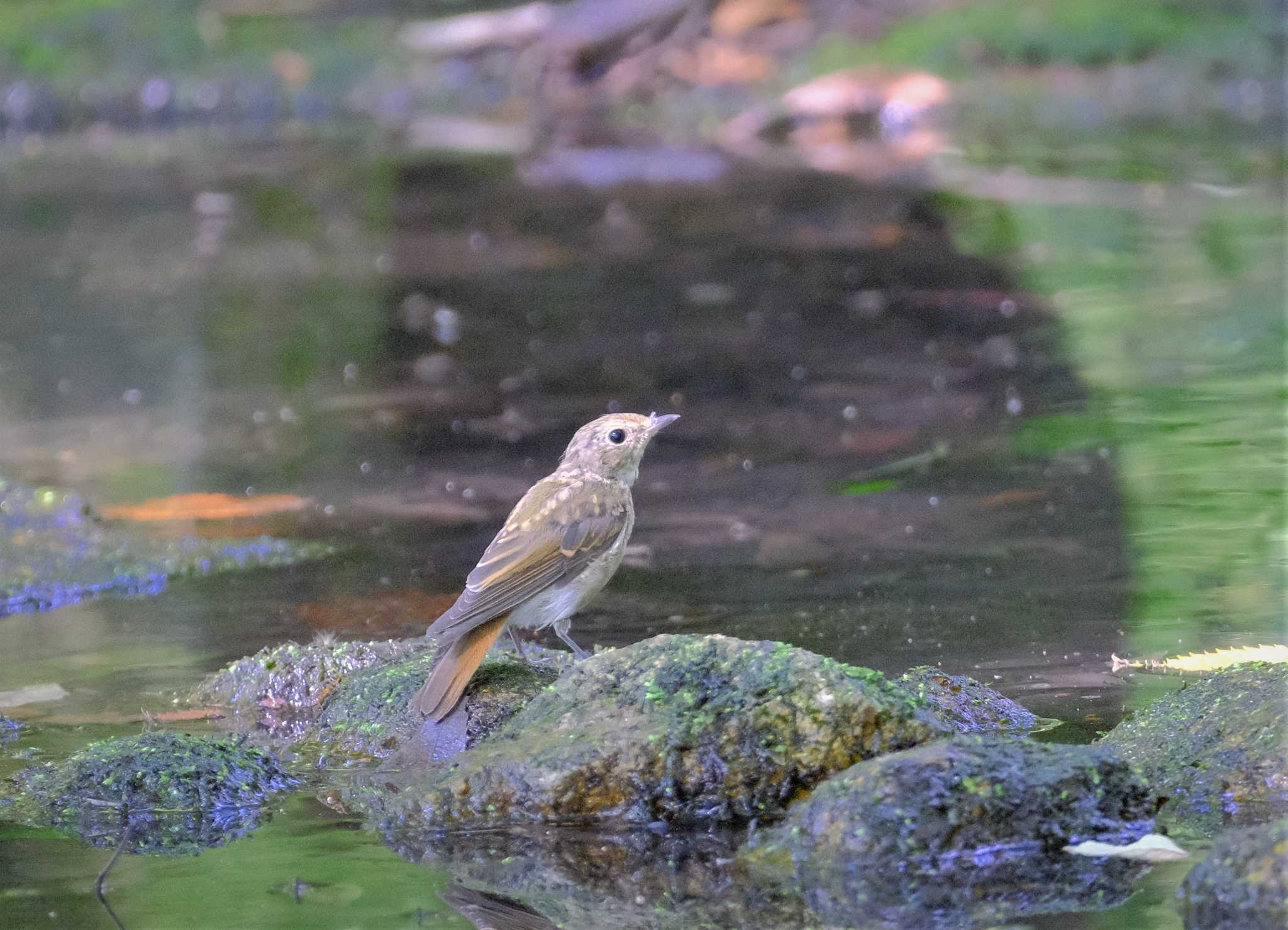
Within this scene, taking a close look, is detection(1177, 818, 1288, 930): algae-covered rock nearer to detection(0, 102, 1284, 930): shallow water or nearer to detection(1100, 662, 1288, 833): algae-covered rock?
detection(0, 102, 1284, 930): shallow water

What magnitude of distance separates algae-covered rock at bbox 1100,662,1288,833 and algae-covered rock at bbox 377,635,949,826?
62 centimetres

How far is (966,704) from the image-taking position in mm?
5871

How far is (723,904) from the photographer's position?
468cm

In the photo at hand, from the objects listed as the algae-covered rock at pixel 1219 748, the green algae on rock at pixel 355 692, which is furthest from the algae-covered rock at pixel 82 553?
the algae-covered rock at pixel 1219 748

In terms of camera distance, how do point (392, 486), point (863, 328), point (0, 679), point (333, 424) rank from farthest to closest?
point (863, 328) → point (333, 424) → point (392, 486) → point (0, 679)

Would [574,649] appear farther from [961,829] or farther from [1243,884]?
[1243,884]

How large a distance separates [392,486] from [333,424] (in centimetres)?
156

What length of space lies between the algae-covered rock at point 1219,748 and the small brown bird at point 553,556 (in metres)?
1.73

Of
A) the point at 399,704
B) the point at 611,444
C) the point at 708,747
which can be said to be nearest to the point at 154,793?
the point at 399,704

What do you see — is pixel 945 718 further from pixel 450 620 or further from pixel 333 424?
pixel 333 424

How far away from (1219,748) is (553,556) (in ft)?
6.83

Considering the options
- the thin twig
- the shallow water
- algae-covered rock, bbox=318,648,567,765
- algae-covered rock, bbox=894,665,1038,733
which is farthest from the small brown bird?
algae-covered rock, bbox=894,665,1038,733

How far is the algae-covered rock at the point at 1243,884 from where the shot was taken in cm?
412

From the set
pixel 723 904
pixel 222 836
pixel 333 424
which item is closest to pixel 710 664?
pixel 723 904
